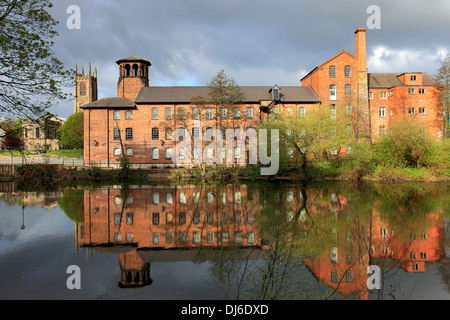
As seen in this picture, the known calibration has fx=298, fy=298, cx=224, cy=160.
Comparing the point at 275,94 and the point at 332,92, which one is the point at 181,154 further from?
the point at 332,92

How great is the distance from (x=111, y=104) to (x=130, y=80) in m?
4.27

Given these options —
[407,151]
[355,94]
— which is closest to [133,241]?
[407,151]

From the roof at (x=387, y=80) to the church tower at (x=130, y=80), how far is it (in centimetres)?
2964

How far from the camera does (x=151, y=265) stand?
279 inches

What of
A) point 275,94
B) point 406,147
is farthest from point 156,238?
point 275,94

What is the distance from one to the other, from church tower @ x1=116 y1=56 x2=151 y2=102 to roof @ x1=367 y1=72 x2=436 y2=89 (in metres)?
29.6

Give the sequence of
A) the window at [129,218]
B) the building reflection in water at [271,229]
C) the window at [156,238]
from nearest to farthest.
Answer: the building reflection in water at [271,229], the window at [156,238], the window at [129,218]

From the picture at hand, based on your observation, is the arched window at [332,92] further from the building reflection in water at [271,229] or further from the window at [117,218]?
the window at [117,218]

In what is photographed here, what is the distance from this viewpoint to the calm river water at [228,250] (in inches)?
220

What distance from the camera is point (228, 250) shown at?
785 cm

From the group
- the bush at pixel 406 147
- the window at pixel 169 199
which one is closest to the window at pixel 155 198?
the window at pixel 169 199

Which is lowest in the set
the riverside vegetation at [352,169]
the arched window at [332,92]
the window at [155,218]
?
the window at [155,218]
